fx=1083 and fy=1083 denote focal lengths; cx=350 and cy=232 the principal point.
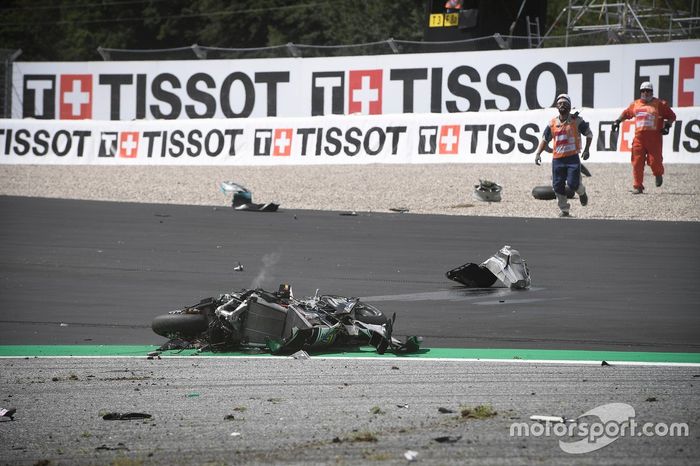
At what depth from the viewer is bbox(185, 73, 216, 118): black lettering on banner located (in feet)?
92.1

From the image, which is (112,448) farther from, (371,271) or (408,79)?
(408,79)

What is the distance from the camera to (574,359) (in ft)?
24.1

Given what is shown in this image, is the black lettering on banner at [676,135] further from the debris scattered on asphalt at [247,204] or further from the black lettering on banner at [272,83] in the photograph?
the black lettering on banner at [272,83]

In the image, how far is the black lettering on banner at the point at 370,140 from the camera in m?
23.7

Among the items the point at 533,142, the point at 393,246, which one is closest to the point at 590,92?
the point at 533,142

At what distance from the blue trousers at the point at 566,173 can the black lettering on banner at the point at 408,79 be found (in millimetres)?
9559

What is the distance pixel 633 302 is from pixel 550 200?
9219 mm

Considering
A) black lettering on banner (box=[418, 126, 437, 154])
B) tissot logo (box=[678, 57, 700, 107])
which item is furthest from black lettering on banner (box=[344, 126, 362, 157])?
tissot logo (box=[678, 57, 700, 107])

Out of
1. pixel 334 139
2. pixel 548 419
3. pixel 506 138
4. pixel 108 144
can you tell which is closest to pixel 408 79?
pixel 334 139

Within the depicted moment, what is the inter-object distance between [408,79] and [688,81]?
6.54 meters

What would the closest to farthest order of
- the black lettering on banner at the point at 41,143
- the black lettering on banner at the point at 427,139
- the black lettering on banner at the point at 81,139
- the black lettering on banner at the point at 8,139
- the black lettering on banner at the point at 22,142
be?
the black lettering on banner at the point at 427,139 → the black lettering on banner at the point at 81,139 → the black lettering on banner at the point at 41,143 → the black lettering on banner at the point at 22,142 → the black lettering on banner at the point at 8,139

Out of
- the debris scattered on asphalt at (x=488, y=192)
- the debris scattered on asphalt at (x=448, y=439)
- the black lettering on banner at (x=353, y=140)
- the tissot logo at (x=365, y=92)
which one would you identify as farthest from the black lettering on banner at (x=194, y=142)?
the debris scattered on asphalt at (x=448, y=439)

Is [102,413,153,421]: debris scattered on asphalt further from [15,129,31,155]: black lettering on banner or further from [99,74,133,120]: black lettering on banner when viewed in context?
[99,74,133,120]: black lettering on banner

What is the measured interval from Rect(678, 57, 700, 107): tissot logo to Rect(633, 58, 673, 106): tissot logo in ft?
0.68
